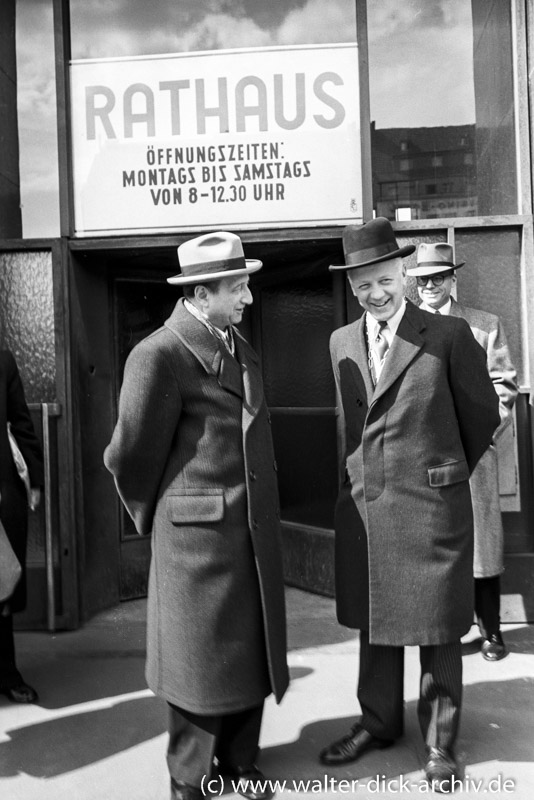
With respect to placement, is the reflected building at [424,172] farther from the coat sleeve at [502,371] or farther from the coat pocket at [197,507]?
the coat pocket at [197,507]

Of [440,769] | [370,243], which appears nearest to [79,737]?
[440,769]

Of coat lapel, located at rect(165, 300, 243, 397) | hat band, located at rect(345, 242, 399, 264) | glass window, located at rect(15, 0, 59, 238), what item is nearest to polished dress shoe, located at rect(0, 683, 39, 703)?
coat lapel, located at rect(165, 300, 243, 397)

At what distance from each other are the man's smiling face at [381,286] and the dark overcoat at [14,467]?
1.91m

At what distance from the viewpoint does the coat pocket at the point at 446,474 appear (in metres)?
2.99

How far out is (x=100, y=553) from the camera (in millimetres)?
5395

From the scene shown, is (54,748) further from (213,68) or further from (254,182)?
(213,68)

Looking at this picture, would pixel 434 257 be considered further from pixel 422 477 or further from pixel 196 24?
pixel 196 24

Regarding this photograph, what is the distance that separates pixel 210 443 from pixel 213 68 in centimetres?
310

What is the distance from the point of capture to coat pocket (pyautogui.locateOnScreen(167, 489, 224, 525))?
2.81 m

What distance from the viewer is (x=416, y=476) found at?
3002 millimetres

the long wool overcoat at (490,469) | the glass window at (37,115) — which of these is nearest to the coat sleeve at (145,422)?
the long wool overcoat at (490,469)

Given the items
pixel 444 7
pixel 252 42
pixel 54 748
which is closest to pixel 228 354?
pixel 54 748

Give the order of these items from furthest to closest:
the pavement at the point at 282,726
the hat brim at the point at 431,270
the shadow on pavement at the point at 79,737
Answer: the hat brim at the point at 431,270 < the shadow on pavement at the point at 79,737 < the pavement at the point at 282,726

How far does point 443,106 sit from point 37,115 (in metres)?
2.58
